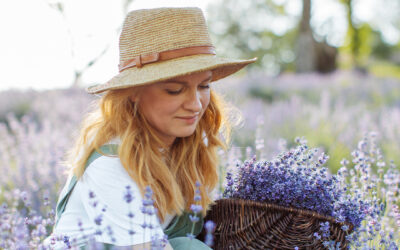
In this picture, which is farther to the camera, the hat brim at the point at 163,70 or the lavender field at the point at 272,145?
the lavender field at the point at 272,145

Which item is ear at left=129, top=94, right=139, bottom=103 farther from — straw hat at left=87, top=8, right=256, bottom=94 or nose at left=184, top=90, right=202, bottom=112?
nose at left=184, top=90, right=202, bottom=112

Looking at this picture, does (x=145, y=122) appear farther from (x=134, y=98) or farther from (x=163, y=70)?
(x=163, y=70)

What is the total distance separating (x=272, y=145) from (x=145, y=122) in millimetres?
2009

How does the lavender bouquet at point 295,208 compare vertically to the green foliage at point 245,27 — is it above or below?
below

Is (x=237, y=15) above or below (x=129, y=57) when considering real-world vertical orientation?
above

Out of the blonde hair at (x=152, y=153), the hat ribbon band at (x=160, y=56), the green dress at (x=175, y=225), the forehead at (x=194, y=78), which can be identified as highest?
the hat ribbon band at (x=160, y=56)

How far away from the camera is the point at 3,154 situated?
404 centimetres

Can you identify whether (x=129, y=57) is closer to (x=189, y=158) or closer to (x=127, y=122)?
(x=127, y=122)

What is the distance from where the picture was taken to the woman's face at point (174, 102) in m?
1.80

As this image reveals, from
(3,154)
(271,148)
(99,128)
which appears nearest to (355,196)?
(99,128)

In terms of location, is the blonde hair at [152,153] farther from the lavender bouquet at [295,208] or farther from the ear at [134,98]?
the lavender bouquet at [295,208]

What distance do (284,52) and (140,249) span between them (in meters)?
32.8

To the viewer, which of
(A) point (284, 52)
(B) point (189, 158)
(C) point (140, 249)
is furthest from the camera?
(A) point (284, 52)

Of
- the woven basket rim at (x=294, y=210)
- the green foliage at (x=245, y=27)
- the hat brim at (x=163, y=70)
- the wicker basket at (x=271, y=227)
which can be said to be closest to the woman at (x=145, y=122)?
the hat brim at (x=163, y=70)
